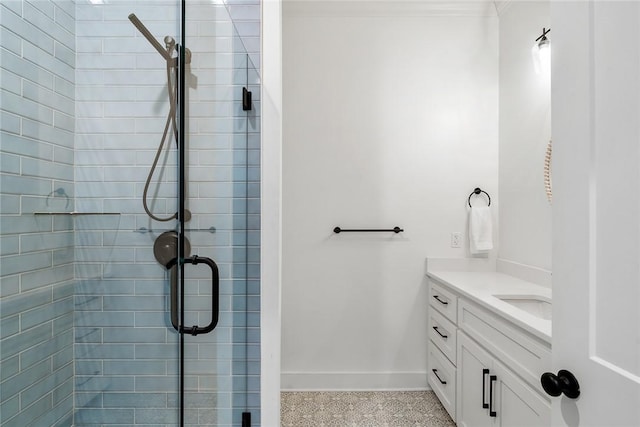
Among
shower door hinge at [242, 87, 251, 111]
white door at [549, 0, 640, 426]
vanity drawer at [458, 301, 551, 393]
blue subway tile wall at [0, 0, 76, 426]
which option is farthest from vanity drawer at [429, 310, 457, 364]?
blue subway tile wall at [0, 0, 76, 426]

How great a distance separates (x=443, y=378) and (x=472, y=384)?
1.51ft

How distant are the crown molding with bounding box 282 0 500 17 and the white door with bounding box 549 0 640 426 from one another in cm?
194

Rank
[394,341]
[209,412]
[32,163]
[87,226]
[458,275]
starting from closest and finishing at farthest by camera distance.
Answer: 1. [32,163]
2. [87,226]
3. [209,412]
4. [458,275]
5. [394,341]

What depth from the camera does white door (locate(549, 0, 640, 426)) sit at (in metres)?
0.66

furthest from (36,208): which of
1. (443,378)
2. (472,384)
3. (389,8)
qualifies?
(389,8)

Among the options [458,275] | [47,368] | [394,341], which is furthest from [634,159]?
[394,341]

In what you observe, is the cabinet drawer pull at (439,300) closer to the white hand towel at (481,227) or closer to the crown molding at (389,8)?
the white hand towel at (481,227)

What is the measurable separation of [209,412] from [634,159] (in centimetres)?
125

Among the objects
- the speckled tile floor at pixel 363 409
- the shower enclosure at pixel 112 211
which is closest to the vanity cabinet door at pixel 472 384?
the speckled tile floor at pixel 363 409

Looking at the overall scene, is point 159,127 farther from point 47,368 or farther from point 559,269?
point 559,269

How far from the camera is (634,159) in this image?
0.66 metres

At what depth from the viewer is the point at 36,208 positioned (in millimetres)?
541

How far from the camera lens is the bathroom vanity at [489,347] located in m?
1.35

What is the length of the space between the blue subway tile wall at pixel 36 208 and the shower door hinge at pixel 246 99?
30.7 inches
